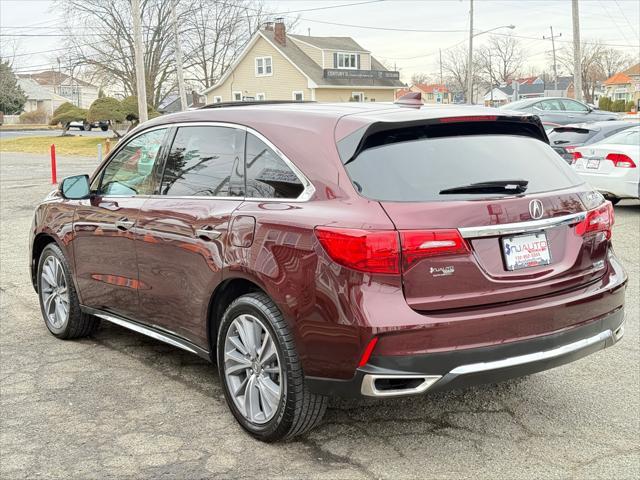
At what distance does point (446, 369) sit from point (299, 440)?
0.97 m

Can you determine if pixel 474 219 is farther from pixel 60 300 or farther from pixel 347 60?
pixel 347 60

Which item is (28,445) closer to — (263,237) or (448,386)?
(263,237)

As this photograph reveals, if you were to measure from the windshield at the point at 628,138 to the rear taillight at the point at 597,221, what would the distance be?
29.1 ft

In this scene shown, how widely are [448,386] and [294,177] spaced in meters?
1.24

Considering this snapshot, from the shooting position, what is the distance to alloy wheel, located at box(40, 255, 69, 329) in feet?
18.8

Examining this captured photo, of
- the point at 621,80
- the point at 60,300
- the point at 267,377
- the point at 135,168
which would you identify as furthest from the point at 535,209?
the point at 621,80

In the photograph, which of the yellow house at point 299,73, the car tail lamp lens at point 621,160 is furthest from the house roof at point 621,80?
the car tail lamp lens at point 621,160

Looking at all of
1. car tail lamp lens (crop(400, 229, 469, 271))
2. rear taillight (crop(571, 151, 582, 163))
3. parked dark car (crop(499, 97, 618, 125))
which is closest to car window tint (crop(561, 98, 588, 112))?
parked dark car (crop(499, 97, 618, 125))

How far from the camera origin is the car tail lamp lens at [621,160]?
11711 mm

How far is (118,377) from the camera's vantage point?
16.1 ft

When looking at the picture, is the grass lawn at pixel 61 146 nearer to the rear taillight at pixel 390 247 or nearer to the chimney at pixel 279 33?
the chimney at pixel 279 33

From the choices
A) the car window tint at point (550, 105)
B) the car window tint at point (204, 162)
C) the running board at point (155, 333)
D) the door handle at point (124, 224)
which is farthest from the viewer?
the car window tint at point (550, 105)

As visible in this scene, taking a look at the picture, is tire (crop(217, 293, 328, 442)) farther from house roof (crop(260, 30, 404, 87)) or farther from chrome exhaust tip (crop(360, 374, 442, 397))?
house roof (crop(260, 30, 404, 87))

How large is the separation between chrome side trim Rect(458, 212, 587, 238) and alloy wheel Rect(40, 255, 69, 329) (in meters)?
3.41
